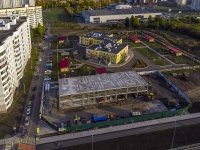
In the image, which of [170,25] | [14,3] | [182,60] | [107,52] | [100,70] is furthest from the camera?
[14,3]

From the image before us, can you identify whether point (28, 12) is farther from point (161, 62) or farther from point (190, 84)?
point (190, 84)

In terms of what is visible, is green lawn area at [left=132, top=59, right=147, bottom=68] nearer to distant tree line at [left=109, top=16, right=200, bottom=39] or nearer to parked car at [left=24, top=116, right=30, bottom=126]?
parked car at [left=24, top=116, right=30, bottom=126]

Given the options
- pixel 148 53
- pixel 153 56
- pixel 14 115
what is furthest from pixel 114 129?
pixel 148 53

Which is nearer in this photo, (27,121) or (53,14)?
(27,121)

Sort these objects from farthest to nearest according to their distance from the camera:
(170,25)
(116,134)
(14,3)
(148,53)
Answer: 1. (14,3)
2. (170,25)
3. (148,53)
4. (116,134)

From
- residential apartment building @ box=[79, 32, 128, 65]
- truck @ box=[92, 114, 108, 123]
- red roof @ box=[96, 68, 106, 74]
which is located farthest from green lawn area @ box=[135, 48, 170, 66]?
truck @ box=[92, 114, 108, 123]

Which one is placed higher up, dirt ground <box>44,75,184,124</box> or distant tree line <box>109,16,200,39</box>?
distant tree line <box>109,16,200,39</box>

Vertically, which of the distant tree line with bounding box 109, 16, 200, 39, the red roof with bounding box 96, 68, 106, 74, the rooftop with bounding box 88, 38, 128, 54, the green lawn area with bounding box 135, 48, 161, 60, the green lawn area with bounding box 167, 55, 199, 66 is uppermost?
the distant tree line with bounding box 109, 16, 200, 39

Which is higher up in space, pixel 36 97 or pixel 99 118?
pixel 36 97
